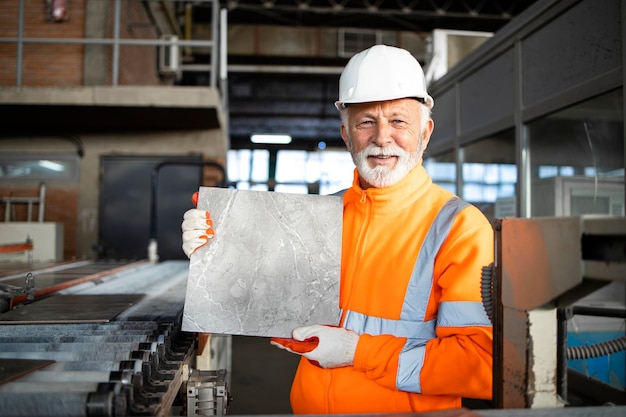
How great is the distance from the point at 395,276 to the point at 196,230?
1.91 ft

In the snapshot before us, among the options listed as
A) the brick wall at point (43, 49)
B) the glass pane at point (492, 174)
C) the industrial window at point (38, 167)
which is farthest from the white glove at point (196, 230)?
the industrial window at point (38, 167)

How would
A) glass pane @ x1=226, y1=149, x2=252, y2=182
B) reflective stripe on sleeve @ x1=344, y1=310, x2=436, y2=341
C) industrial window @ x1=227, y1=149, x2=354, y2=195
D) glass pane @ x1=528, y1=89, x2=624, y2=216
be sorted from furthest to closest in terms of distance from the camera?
glass pane @ x1=226, y1=149, x2=252, y2=182 → industrial window @ x1=227, y1=149, x2=354, y2=195 → glass pane @ x1=528, y1=89, x2=624, y2=216 → reflective stripe on sleeve @ x1=344, y1=310, x2=436, y2=341

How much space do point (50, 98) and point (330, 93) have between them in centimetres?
566

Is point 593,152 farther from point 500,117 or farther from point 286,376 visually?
point 286,376

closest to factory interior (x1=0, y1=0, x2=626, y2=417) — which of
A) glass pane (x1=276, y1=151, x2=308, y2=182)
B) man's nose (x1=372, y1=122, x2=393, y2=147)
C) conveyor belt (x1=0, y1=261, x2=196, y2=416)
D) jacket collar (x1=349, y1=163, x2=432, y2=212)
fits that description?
conveyor belt (x1=0, y1=261, x2=196, y2=416)

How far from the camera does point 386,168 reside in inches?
54.7

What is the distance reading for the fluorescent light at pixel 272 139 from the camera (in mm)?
12469

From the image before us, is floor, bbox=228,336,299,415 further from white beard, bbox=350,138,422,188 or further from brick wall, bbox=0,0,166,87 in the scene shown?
brick wall, bbox=0,0,166,87

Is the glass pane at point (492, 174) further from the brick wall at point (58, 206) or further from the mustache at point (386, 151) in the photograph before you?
the brick wall at point (58, 206)

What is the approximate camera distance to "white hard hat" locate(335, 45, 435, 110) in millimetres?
1354

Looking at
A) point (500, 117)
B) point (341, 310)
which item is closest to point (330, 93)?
point (500, 117)

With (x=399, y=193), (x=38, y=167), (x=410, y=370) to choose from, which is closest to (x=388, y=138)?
(x=399, y=193)

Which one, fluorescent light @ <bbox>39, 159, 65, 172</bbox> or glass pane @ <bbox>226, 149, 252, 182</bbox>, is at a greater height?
glass pane @ <bbox>226, 149, 252, 182</bbox>

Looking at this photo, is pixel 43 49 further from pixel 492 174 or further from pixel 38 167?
pixel 492 174
